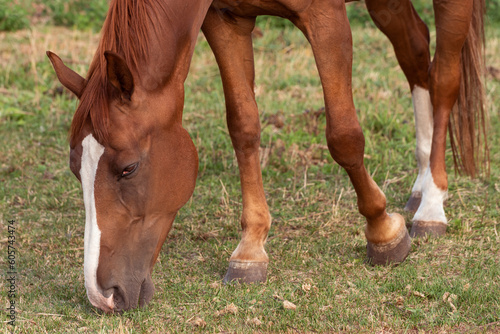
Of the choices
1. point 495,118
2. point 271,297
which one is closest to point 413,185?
point 495,118

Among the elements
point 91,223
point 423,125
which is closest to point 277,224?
point 423,125

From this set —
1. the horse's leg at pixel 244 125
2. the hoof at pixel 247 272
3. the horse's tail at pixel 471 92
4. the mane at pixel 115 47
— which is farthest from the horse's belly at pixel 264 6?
the horse's tail at pixel 471 92

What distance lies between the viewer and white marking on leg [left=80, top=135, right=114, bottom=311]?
2.44m

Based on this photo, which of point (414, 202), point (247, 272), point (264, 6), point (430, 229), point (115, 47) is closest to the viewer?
point (115, 47)

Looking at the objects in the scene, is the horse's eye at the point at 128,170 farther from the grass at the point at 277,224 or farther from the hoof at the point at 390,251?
the hoof at the point at 390,251

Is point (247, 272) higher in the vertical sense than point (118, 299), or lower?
lower

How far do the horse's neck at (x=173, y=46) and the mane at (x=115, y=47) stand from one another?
0.09ft

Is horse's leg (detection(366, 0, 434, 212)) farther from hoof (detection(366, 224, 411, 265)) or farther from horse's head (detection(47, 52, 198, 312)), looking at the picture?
horse's head (detection(47, 52, 198, 312))

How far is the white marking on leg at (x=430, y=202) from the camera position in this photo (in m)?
3.66

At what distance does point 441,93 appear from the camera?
3.91m

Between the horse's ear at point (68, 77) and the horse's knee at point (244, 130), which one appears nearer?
the horse's ear at point (68, 77)

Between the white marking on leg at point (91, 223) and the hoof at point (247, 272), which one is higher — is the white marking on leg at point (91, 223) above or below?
above

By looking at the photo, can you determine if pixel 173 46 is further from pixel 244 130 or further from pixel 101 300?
pixel 101 300

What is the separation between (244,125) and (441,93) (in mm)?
1330
